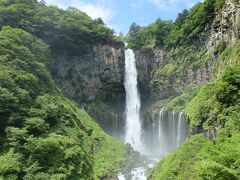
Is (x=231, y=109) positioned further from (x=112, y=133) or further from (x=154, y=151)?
(x=112, y=133)

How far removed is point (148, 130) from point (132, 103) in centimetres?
→ 827

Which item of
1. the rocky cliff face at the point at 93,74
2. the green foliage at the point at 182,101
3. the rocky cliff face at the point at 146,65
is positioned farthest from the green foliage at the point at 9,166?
the rocky cliff face at the point at 146,65

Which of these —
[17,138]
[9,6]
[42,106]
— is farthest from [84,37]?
[17,138]

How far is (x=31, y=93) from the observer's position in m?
38.9

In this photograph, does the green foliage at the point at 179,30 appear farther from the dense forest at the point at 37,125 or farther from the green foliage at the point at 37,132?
the green foliage at the point at 37,132

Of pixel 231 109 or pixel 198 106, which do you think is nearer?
pixel 231 109

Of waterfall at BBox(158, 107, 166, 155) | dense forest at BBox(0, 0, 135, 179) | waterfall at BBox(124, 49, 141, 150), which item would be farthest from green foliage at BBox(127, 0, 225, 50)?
dense forest at BBox(0, 0, 135, 179)

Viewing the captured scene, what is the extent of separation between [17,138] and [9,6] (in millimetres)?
33392

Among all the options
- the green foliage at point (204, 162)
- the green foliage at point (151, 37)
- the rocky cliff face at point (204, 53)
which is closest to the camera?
the green foliage at point (204, 162)

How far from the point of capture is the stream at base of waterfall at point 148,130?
46531mm

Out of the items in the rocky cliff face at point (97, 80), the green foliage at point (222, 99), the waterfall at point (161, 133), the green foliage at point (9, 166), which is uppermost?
the rocky cliff face at point (97, 80)

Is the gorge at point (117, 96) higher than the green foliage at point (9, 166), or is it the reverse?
the gorge at point (117, 96)

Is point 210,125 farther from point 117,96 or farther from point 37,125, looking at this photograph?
point 117,96

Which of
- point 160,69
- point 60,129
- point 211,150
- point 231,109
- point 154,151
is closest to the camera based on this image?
point 211,150
